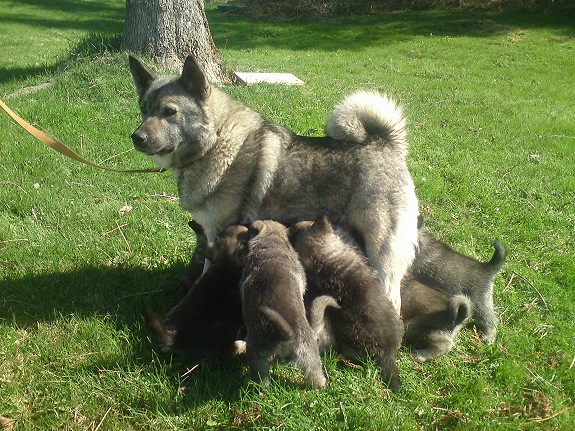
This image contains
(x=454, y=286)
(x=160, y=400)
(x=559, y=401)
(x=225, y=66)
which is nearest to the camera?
(x=160, y=400)

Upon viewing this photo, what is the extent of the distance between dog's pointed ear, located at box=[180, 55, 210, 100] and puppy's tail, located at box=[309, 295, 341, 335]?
198cm

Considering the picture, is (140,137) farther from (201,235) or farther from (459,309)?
(459,309)

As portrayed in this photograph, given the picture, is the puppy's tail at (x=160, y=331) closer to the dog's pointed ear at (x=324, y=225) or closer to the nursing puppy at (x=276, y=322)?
the nursing puppy at (x=276, y=322)

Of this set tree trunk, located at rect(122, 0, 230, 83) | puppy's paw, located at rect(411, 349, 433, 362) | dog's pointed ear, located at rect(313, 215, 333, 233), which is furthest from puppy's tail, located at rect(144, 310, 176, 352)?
tree trunk, located at rect(122, 0, 230, 83)

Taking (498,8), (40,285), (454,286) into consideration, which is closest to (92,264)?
Result: (40,285)

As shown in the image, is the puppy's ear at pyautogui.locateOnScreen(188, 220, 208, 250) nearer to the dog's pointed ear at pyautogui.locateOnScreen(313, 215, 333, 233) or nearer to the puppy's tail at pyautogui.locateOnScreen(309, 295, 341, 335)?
the dog's pointed ear at pyautogui.locateOnScreen(313, 215, 333, 233)

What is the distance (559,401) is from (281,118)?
5.80m

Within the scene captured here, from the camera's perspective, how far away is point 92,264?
4.39 meters

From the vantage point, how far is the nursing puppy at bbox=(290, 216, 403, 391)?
3.30m

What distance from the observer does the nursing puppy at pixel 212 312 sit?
3355 millimetres

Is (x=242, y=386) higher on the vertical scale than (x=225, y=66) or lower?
lower

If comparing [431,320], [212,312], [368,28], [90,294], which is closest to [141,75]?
[90,294]

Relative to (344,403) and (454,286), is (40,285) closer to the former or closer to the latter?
(344,403)

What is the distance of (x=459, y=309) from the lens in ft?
12.3
